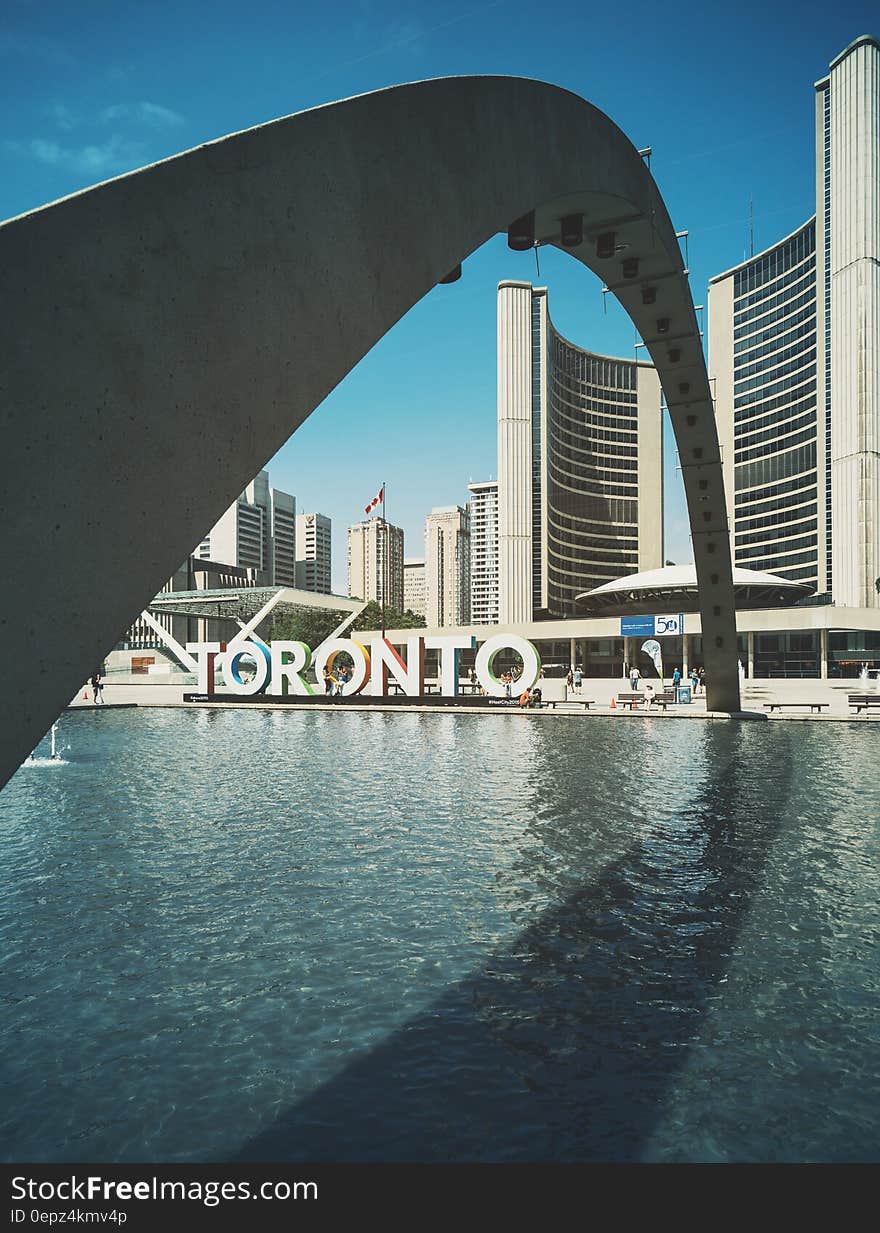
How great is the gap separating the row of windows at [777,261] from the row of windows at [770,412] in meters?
17.0

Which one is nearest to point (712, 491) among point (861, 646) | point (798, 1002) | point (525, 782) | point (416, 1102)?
point (525, 782)

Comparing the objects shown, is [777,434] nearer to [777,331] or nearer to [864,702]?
[777,331]

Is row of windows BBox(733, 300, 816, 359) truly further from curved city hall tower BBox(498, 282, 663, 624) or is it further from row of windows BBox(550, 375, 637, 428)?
row of windows BBox(550, 375, 637, 428)

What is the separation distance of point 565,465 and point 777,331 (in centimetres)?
3314

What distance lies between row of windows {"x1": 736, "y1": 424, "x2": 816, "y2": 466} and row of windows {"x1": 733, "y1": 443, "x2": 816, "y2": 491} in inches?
32.9

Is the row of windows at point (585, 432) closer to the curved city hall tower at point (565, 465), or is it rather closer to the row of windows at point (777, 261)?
the curved city hall tower at point (565, 465)

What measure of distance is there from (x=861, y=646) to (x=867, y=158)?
5233 centimetres

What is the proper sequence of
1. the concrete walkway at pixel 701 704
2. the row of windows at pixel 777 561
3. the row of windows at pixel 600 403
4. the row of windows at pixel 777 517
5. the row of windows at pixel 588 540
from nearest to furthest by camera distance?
the concrete walkway at pixel 701 704 → the row of windows at pixel 777 517 → the row of windows at pixel 777 561 → the row of windows at pixel 588 540 → the row of windows at pixel 600 403

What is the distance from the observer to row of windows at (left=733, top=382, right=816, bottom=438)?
103000 millimetres

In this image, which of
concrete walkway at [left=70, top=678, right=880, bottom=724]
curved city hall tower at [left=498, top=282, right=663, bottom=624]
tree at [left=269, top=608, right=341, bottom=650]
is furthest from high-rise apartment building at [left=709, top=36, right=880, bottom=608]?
tree at [left=269, top=608, right=341, bottom=650]

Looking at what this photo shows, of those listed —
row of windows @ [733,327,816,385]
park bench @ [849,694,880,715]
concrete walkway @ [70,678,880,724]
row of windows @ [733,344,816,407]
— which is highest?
row of windows @ [733,327,816,385]

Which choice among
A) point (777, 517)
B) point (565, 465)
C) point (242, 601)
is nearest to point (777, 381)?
point (777, 517)

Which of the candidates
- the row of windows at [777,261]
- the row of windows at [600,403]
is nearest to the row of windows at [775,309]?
the row of windows at [777,261]

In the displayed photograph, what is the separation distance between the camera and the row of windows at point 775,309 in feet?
336
